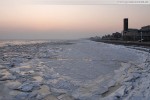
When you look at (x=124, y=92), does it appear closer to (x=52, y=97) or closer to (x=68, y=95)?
(x=68, y=95)

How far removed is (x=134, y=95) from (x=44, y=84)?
3.15 metres

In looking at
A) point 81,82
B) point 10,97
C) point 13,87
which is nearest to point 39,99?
point 10,97

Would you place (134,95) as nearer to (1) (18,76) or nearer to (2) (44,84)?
(2) (44,84)

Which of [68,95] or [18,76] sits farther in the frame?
[18,76]

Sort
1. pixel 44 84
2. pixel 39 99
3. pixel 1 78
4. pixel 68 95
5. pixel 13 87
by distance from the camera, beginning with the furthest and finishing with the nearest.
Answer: pixel 1 78, pixel 44 84, pixel 13 87, pixel 68 95, pixel 39 99

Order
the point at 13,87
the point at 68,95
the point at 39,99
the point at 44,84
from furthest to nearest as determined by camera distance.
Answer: the point at 44,84
the point at 13,87
the point at 68,95
the point at 39,99

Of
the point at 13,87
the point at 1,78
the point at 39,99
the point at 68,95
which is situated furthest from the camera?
the point at 1,78

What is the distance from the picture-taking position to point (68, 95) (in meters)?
6.00

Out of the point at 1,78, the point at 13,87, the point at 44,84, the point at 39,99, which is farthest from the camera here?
the point at 1,78

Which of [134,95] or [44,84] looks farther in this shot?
[44,84]

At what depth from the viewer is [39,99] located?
5621 millimetres

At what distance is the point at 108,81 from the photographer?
7.79 m

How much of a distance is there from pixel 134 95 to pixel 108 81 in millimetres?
2185

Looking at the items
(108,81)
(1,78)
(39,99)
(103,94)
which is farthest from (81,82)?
(1,78)
